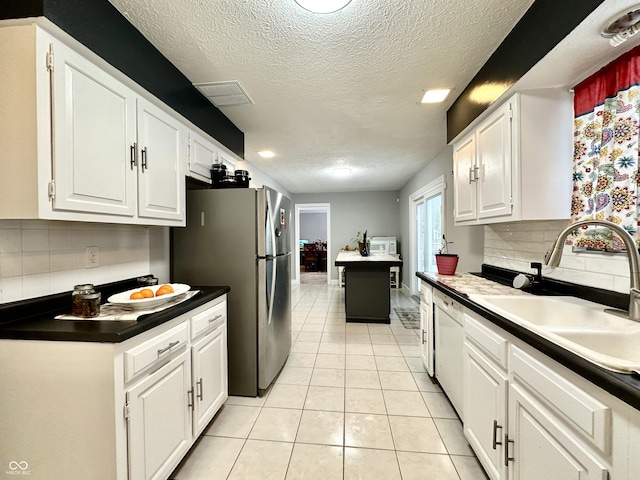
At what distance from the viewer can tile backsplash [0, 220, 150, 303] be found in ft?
3.99

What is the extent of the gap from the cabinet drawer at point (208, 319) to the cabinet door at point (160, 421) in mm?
149

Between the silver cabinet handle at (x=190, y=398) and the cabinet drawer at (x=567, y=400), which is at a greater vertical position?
the cabinet drawer at (x=567, y=400)

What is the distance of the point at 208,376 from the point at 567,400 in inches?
69.4

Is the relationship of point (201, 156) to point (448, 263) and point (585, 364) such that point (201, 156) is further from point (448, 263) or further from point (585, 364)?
point (585, 364)

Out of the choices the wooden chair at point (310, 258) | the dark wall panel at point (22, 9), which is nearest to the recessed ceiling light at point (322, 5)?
the dark wall panel at point (22, 9)

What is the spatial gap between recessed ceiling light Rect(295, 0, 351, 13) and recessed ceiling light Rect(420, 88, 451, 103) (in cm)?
116

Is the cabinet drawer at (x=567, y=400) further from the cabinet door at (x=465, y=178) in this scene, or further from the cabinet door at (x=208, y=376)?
the cabinet door at (x=208, y=376)

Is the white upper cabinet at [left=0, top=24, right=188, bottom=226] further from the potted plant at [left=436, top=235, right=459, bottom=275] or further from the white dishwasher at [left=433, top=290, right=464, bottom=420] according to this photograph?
the potted plant at [left=436, top=235, right=459, bottom=275]

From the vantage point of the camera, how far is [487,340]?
133 centimetres

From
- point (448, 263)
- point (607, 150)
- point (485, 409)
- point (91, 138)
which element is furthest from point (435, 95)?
point (91, 138)

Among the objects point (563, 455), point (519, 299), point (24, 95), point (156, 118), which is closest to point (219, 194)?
point (156, 118)

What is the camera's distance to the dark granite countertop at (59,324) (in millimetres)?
1055

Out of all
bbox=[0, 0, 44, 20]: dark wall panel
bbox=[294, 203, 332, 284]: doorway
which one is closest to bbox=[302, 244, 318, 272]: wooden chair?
bbox=[294, 203, 332, 284]: doorway

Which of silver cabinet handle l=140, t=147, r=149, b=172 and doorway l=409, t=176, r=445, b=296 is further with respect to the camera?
doorway l=409, t=176, r=445, b=296
